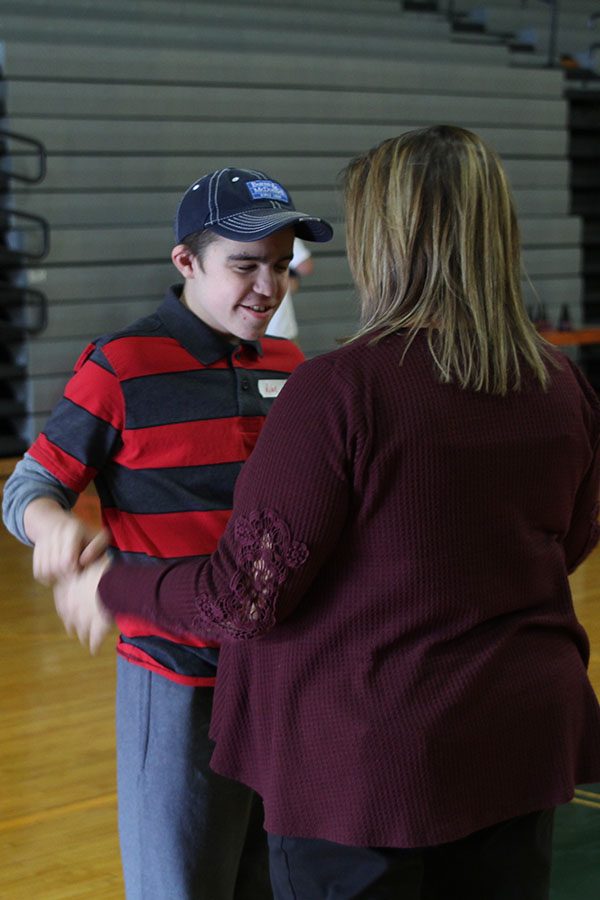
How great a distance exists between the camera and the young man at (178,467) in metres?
1.70

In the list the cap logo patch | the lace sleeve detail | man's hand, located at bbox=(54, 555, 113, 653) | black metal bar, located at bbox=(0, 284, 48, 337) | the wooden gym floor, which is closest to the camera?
the lace sleeve detail

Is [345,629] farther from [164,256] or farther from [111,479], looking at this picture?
[164,256]

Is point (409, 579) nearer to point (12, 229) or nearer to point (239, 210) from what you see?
point (239, 210)

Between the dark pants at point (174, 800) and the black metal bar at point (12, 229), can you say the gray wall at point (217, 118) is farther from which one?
the dark pants at point (174, 800)

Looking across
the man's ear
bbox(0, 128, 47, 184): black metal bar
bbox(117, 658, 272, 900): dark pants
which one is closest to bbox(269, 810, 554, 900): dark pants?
bbox(117, 658, 272, 900): dark pants

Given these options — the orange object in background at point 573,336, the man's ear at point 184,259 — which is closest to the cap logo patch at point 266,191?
the man's ear at point 184,259

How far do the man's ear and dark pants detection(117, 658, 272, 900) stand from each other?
1.75ft

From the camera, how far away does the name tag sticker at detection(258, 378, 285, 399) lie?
71.4 inches

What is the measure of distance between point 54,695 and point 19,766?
57 centimetres

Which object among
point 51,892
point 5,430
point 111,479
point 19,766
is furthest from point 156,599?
point 5,430

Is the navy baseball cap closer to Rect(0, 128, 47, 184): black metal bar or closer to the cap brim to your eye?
the cap brim

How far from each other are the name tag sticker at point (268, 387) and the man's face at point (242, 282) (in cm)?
6

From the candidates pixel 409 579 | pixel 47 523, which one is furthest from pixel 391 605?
pixel 47 523

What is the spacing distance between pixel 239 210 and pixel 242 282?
9cm
